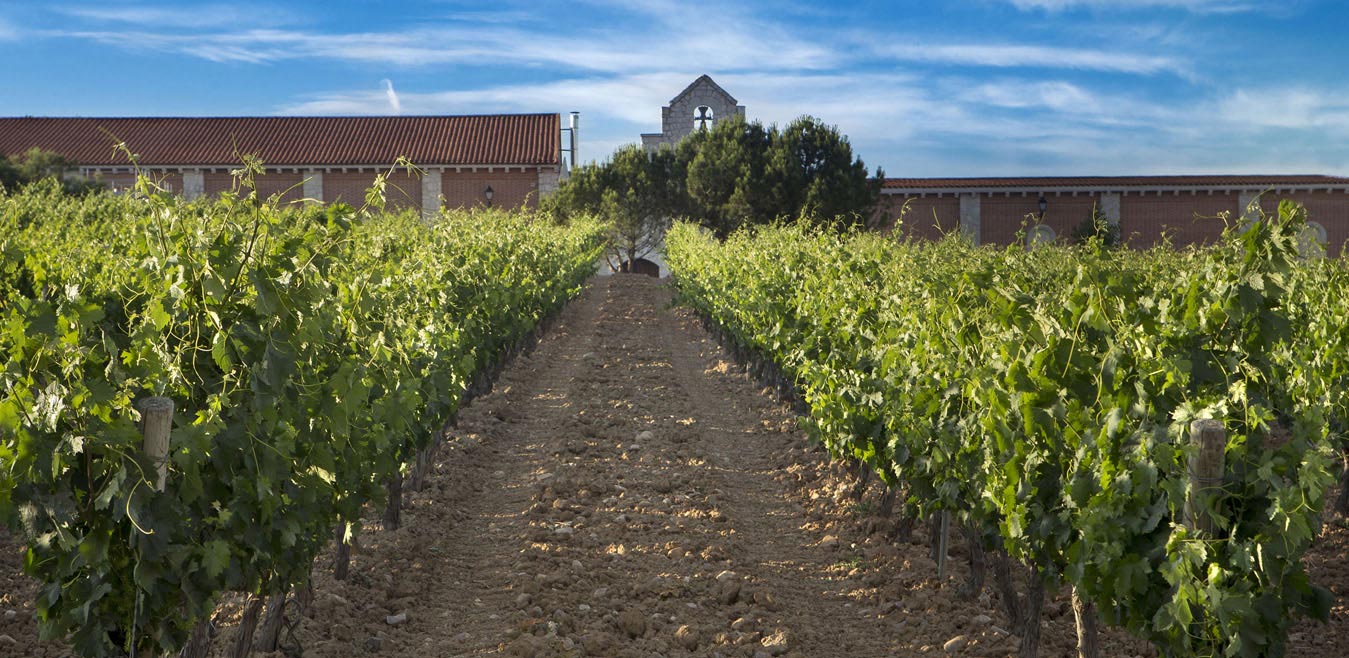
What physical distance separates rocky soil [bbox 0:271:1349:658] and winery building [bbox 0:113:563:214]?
27.7 metres

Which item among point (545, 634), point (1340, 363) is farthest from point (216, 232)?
point (1340, 363)

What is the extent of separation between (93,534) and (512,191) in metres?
34.6

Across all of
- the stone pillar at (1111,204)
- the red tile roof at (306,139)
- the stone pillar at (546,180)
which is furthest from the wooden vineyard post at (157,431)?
the stone pillar at (1111,204)

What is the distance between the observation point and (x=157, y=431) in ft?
10.9

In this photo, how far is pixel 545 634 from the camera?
4.92 meters

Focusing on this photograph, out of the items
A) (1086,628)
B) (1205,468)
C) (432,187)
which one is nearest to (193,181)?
(432,187)

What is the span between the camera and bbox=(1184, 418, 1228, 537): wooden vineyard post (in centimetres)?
332

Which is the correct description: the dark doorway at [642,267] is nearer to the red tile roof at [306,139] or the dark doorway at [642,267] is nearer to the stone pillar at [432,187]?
the red tile roof at [306,139]

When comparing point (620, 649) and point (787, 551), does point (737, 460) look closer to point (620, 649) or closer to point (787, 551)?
point (787, 551)

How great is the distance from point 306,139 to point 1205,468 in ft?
124

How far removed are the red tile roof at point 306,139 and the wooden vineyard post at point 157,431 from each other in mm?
33798

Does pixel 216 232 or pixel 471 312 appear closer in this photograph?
pixel 216 232

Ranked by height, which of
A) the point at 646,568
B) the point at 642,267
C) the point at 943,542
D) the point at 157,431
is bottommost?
the point at 646,568

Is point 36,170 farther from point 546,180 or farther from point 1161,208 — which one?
point 1161,208
